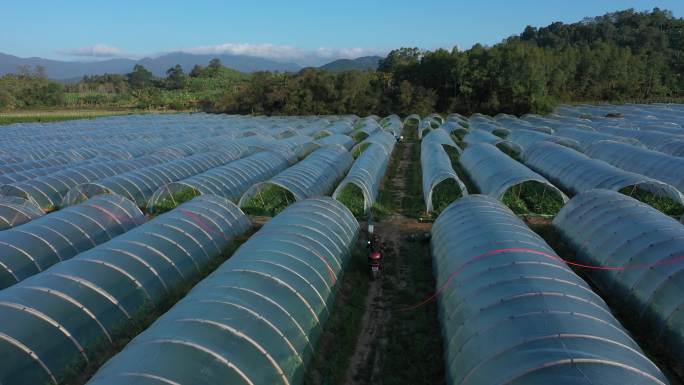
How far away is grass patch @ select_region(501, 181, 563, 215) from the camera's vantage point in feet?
55.5

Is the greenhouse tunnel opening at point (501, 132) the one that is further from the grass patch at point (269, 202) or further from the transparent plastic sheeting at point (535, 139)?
the grass patch at point (269, 202)

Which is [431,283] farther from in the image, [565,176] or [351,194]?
[565,176]

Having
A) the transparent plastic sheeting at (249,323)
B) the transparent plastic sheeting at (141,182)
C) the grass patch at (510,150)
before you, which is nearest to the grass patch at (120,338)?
the transparent plastic sheeting at (249,323)

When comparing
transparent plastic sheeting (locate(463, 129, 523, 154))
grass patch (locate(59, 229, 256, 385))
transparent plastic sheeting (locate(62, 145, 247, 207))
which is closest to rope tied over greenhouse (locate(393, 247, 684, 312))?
grass patch (locate(59, 229, 256, 385))

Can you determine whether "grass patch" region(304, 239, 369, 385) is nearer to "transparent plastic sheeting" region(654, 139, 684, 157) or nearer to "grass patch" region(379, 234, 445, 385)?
"grass patch" region(379, 234, 445, 385)

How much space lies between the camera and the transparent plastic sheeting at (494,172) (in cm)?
Answer: 1705

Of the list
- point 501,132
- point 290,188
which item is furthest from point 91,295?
point 501,132

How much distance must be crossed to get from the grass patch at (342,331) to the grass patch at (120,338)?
3974 mm

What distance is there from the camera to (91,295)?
8727mm

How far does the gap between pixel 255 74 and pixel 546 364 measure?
7308 centimetres

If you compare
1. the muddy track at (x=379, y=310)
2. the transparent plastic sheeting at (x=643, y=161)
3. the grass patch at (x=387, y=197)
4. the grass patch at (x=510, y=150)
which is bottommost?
the muddy track at (x=379, y=310)

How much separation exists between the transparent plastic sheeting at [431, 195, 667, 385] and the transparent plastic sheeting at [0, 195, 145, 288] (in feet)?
33.9

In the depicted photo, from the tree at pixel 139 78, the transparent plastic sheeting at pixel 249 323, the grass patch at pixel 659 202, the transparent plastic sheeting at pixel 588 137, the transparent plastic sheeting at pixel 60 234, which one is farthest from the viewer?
the tree at pixel 139 78

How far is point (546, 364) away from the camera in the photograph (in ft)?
17.9
